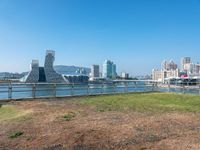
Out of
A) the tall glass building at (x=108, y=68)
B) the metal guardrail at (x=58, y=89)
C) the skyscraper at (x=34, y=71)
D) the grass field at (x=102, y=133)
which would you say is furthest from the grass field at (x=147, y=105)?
the tall glass building at (x=108, y=68)

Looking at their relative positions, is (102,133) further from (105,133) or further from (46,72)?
(46,72)

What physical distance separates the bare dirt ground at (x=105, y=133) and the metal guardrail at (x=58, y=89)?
8615 millimetres

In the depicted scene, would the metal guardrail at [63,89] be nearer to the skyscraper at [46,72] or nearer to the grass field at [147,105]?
the grass field at [147,105]

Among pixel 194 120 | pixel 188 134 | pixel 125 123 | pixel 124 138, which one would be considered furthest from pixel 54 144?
pixel 194 120

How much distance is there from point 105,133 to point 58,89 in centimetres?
1335

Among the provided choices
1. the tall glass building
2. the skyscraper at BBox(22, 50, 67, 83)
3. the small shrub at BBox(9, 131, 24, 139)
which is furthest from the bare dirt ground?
the tall glass building

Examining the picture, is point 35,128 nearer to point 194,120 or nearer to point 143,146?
point 143,146

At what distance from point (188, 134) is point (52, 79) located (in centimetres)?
6514

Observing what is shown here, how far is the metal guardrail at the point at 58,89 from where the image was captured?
58.7 feet

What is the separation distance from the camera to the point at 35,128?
8.23 metres

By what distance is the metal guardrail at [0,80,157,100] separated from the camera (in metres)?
17.9

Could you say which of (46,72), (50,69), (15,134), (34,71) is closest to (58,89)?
(15,134)

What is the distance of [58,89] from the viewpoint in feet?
66.2

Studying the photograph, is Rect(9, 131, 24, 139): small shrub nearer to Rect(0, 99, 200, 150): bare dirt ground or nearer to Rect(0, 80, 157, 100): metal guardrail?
Rect(0, 99, 200, 150): bare dirt ground
